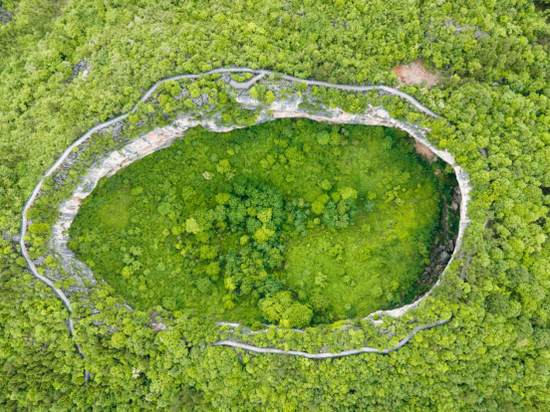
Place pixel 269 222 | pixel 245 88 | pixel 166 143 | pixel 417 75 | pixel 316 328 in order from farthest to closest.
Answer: pixel 269 222 → pixel 166 143 → pixel 316 328 → pixel 417 75 → pixel 245 88

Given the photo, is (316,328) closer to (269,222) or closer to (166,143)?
(269,222)

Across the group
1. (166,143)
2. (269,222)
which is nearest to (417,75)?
(269,222)

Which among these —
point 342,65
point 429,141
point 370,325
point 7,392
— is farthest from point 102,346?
point 429,141

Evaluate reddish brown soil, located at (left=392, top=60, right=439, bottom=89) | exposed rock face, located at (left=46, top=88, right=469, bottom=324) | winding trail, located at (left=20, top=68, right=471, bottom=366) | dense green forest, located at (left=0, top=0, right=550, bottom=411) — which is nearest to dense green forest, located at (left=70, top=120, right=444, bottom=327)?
exposed rock face, located at (left=46, top=88, right=469, bottom=324)

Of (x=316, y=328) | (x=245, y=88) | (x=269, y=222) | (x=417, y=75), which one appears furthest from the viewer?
(x=269, y=222)

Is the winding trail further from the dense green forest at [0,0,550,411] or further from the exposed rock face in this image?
the dense green forest at [0,0,550,411]

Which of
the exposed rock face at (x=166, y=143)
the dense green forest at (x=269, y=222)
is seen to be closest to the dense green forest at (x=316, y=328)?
the exposed rock face at (x=166, y=143)
